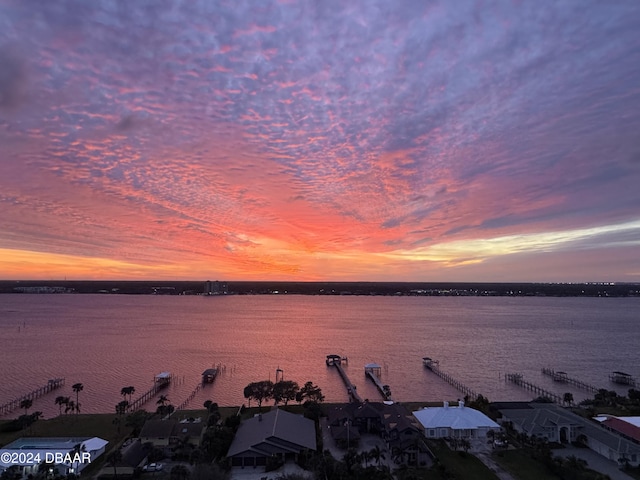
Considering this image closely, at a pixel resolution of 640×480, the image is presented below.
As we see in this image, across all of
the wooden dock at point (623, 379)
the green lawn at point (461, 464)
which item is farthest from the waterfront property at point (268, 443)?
the wooden dock at point (623, 379)

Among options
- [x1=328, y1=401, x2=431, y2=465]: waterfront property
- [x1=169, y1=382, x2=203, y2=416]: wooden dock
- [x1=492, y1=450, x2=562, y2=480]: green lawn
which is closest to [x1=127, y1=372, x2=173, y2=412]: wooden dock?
[x1=169, y1=382, x2=203, y2=416]: wooden dock

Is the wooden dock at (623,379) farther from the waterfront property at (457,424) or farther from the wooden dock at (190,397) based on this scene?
the wooden dock at (190,397)

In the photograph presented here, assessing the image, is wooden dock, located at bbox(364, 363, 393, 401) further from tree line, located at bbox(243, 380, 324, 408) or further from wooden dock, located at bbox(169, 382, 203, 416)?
wooden dock, located at bbox(169, 382, 203, 416)

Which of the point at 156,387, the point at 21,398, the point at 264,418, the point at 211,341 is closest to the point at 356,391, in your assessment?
the point at 264,418

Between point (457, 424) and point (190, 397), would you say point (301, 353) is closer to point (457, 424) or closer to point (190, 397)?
point (190, 397)

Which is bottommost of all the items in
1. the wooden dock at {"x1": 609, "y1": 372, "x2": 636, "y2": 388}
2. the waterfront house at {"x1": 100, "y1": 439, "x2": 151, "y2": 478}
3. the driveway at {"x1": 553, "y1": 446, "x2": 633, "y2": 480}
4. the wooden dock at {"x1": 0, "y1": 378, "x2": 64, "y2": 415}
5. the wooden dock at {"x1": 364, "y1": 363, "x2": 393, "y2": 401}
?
the wooden dock at {"x1": 0, "y1": 378, "x2": 64, "y2": 415}

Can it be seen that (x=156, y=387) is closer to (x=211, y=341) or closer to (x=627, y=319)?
(x=211, y=341)
